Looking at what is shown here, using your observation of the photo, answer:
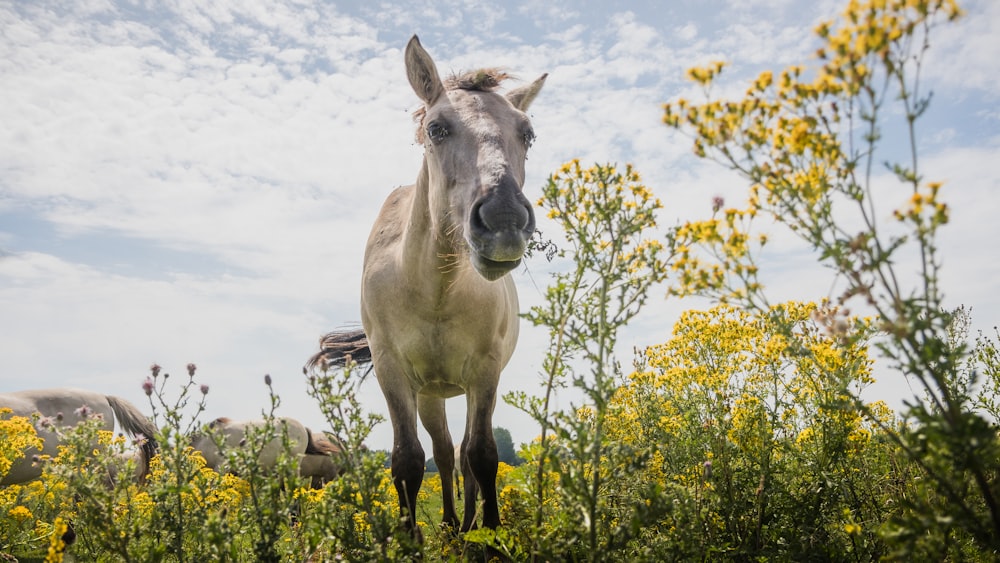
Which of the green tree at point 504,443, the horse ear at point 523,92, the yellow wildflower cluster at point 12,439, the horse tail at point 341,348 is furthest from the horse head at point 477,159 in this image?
the green tree at point 504,443

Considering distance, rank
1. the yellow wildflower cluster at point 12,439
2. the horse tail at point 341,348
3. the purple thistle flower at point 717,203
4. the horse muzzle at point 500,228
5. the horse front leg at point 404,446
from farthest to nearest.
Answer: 1. the horse tail at point 341,348
2. the horse front leg at point 404,446
3. the yellow wildflower cluster at point 12,439
4. the horse muzzle at point 500,228
5. the purple thistle flower at point 717,203

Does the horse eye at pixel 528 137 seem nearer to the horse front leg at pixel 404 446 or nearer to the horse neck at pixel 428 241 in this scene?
the horse neck at pixel 428 241

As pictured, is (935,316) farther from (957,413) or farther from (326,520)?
(326,520)

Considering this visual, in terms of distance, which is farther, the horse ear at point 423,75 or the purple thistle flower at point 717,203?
the horse ear at point 423,75

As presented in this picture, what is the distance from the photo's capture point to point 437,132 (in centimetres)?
384

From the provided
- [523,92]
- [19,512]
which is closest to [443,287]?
[523,92]

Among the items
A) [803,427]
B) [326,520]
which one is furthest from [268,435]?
[803,427]

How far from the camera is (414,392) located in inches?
184

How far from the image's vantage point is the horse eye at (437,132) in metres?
3.82

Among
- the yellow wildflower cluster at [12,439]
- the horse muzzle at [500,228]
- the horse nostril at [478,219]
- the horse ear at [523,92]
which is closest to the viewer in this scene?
the horse muzzle at [500,228]

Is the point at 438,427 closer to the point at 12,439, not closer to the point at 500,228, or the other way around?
the point at 12,439

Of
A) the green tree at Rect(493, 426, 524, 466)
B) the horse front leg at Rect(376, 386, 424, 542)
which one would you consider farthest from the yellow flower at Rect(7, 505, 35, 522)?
the green tree at Rect(493, 426, 524, 466)

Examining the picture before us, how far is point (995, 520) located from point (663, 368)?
2888 millimetres

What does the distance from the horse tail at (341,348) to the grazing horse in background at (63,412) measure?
216cm
